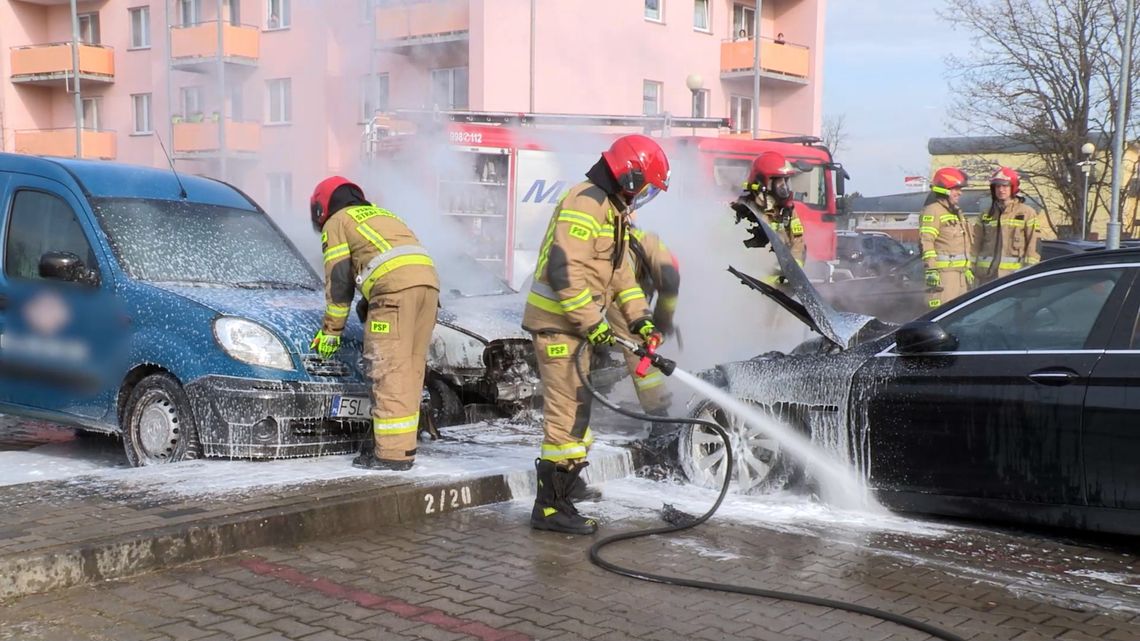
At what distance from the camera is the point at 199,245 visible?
7.32 m

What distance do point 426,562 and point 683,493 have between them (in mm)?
1932

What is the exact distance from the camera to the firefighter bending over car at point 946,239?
1012 cm

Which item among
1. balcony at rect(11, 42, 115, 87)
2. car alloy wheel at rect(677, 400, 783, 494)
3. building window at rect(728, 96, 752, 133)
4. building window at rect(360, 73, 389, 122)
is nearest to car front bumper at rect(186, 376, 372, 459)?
car alloy wheel at rect(677, 400, 783, 494)

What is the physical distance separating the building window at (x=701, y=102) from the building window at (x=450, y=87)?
44.1ft

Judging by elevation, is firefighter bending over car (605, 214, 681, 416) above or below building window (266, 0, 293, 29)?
below

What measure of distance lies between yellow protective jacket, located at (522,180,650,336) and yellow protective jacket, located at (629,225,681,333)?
1471 millimetres

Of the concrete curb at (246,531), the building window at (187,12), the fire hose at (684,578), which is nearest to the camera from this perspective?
the fire hose at (684,578)

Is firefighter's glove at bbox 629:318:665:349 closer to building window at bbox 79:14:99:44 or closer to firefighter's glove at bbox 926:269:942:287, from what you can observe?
firefighter's glove at bbox 926:269:942:287

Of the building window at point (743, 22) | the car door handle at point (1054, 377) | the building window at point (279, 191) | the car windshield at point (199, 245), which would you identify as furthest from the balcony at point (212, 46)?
the building window at point (743, 22)

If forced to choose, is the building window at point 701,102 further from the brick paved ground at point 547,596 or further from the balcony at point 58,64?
the brick paved ground at point 547,596

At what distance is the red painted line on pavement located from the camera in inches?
163

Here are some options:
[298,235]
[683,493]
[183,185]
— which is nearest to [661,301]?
[683,493]

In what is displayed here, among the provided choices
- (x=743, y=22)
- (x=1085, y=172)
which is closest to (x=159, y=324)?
(x=1085, y=172)

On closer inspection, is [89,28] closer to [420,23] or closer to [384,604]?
[420,23]
